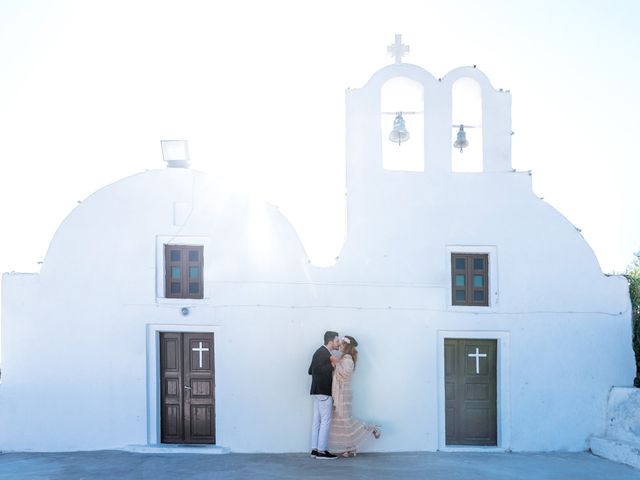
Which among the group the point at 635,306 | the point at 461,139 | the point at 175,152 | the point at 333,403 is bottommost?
the point at 333,403

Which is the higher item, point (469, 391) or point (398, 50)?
point (398, 50)

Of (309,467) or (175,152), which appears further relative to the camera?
(175,152)

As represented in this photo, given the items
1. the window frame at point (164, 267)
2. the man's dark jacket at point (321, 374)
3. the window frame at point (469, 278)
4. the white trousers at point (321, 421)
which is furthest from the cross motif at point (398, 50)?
the white trousers at point (321, 421)

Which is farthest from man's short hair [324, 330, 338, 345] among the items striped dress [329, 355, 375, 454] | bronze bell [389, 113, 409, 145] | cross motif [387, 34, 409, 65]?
cross motif [387, 34, 409, 65]

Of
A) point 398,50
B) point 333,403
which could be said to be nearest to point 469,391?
point 333,403

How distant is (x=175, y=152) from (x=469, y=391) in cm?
659

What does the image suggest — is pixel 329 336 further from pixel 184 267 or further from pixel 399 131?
pixel 399 131

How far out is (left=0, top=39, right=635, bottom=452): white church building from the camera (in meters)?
7.85

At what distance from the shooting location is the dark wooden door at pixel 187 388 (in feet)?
26.2

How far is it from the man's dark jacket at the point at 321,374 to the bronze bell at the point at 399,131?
153 inches

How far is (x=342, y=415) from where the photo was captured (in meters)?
7.39

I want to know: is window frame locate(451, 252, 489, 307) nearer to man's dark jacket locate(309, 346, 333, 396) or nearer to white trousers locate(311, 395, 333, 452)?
man's dark jacket locate(309, 346, 333, 396)

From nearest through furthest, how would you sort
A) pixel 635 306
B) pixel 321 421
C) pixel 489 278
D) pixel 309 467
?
1. pixel 309 467
2. pixel 321 421
3. pixel 489 278
4. pixel 635 306

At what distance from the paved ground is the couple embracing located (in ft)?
0.80
